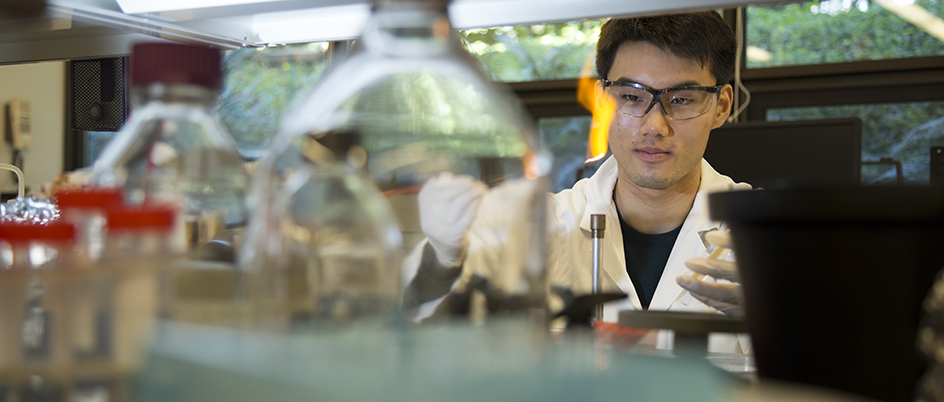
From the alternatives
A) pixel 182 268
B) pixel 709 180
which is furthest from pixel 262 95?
pixel 182 268

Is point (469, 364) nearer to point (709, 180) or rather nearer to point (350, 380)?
point (350, 380)

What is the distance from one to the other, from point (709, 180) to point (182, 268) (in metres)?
1.49

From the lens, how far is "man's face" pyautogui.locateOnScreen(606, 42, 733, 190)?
4.76ft

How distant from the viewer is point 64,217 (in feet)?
1.26

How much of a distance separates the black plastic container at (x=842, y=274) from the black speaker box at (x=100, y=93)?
2.54 ft

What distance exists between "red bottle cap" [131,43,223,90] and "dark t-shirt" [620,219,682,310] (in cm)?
131

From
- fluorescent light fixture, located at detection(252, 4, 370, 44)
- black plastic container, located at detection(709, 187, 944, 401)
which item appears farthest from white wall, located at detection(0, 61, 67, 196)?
black plastic container, located at detection(709, 187, 944, 401)

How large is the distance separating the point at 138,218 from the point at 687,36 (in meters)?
1.33

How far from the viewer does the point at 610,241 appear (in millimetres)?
1655

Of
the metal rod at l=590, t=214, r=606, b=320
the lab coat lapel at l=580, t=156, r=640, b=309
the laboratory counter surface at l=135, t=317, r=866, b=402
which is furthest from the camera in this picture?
the lab coat lapel at l=580, t=156, r=640, b=309

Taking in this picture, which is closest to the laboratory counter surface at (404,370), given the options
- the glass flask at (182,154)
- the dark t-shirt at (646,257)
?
the glass flask at (182,154)

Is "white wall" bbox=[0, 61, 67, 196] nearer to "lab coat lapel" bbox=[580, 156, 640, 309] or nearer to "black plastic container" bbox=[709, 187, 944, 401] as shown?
"lab coat lapel" bbox=[580, 156, 640, 309]

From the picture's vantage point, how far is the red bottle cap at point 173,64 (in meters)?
0.43

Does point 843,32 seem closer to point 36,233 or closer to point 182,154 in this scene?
point 182,154
